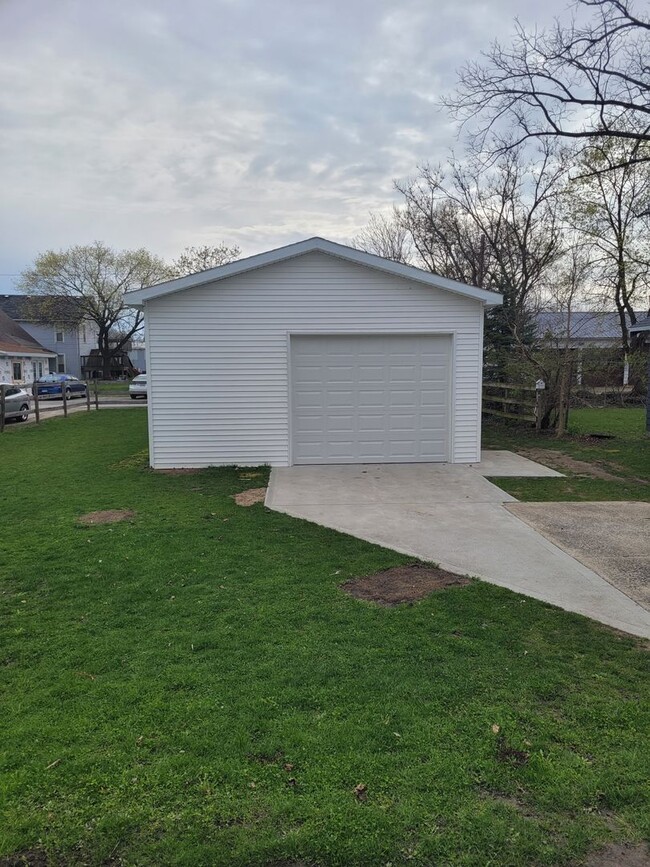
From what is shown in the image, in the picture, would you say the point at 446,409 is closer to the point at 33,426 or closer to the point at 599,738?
the point at 599,738

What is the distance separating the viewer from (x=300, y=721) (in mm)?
2809

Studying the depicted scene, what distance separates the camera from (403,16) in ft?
27.7

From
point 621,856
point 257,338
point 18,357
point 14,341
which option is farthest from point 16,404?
point 14,341

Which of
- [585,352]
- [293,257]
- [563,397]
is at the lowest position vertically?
[563,397]

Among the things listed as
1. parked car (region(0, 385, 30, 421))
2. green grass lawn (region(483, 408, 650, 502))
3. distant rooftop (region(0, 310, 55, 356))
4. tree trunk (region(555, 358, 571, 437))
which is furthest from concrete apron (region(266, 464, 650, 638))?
distant rooftop (region(0, 310, 55, 356))

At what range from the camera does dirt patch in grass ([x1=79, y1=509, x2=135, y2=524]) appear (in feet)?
22.0

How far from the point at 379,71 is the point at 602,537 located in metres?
8.64

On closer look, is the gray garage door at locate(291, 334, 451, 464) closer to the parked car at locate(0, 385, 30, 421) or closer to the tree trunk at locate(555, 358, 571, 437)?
the tree trunk at locate(555, 358, 571, 437)

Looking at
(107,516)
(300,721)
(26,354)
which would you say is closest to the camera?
(300,721)

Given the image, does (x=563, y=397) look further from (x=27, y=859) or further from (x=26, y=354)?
(x=26, y=354)

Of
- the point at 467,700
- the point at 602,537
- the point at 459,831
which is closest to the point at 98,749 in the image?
the point at 459,831

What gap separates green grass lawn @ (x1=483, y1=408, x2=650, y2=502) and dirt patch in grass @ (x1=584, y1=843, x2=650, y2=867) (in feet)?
19.4

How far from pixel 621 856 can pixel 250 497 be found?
630cm

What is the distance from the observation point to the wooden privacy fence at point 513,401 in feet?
47.3
